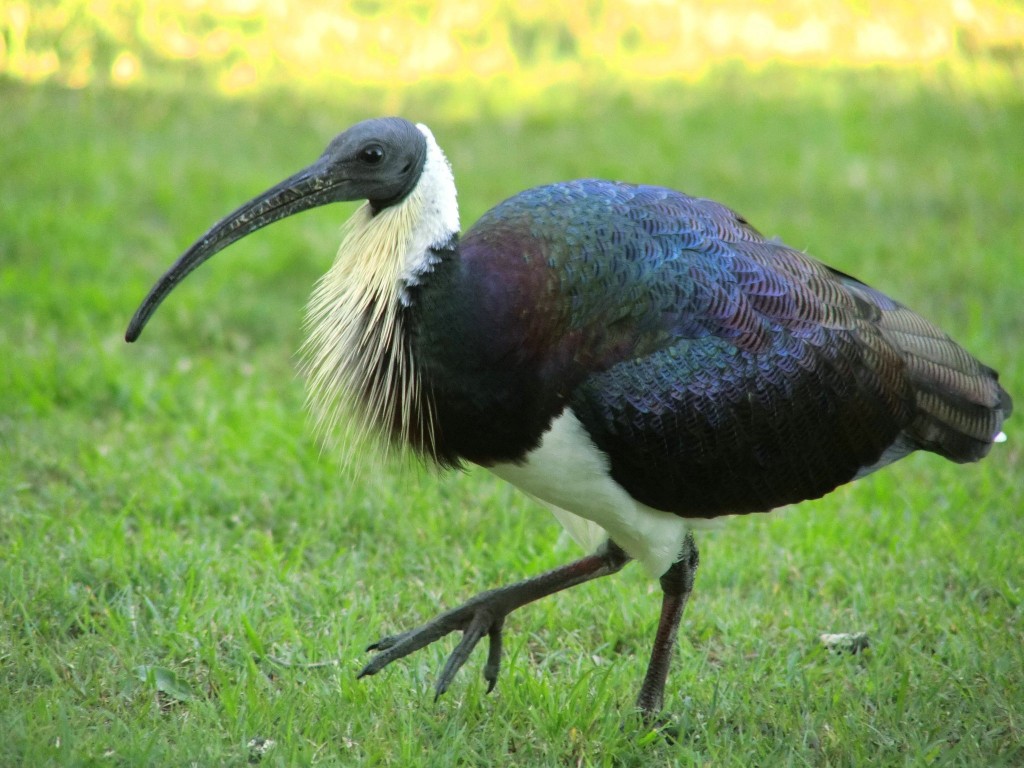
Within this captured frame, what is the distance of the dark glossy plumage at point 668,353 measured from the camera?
3734 mm

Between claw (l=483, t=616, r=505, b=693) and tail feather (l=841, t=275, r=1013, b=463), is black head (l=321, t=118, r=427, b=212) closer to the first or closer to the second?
claw (l=483, t=616, r=505, b=693)

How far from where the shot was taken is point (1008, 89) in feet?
36.7

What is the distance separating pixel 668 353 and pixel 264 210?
127 cm

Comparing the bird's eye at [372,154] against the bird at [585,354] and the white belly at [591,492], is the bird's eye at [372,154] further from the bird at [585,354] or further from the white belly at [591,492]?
the white belly at [591,492]

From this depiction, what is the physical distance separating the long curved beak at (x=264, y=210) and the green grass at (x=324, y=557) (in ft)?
3.66

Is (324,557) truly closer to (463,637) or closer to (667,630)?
(463,637)

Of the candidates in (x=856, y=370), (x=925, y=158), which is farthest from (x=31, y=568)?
(x=925, y=158)

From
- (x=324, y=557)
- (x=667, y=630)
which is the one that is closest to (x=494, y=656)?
(x=667, y=630)

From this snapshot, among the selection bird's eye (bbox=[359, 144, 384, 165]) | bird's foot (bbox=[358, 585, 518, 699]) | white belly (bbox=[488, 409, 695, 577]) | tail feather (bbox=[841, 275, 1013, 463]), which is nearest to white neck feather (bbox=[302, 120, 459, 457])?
bird's eye (bbox=[359, 144, 384, 165])

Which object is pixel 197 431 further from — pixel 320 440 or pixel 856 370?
pixel 856 370

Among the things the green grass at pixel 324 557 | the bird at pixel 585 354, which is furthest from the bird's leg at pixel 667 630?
the green grass at pixel 324 557

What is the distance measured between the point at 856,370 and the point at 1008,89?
26.4 ft

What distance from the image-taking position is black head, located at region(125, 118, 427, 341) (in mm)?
3891

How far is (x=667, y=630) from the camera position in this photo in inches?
164
